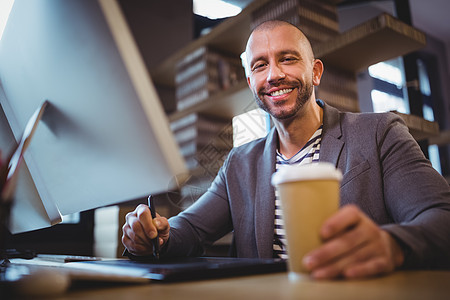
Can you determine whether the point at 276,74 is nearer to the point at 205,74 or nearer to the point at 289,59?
the point at 289,59

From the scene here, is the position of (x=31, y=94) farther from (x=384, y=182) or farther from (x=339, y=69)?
(x=339, y=69)

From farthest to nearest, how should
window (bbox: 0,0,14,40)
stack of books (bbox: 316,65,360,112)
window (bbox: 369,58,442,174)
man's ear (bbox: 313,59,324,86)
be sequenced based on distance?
window (bbox: 369,58,442,174) < stack of books (bbox: 316,65,360,112) < man's ear (bbox: 313,59,324,86) < window (bbox: 0,0,14,40)

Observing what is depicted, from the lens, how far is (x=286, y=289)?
1.31 ft

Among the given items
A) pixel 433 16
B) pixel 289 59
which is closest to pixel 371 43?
pixel 289 59

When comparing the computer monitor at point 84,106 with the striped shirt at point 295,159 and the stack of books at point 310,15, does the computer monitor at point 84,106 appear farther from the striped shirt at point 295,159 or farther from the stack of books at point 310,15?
the stack of books at point 310,15

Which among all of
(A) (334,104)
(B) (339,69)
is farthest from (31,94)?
(B) (339,69)

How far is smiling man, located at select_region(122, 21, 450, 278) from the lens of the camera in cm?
47

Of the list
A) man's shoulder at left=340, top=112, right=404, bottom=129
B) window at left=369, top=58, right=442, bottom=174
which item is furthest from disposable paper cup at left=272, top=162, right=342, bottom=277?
window at left=369, top=58, right=442, bottom=174

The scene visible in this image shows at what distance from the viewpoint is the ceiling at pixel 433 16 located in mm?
3995

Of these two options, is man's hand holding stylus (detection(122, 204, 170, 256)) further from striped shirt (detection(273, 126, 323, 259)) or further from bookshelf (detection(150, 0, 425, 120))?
bookshelf (detection(150, 0, 425, 120))

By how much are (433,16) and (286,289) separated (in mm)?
4866

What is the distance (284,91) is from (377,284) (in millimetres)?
929

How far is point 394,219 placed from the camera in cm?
97

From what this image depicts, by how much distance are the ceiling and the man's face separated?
3.32 meters
